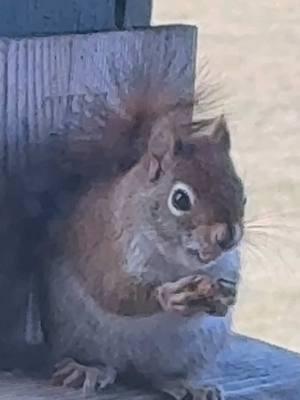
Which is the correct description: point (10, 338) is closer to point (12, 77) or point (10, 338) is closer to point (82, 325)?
point (82, 325)

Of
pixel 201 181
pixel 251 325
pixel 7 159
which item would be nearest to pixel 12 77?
pixel 7 159

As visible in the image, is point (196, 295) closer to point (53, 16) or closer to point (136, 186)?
point (136, 186)

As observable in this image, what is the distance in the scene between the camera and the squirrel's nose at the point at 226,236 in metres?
0.94

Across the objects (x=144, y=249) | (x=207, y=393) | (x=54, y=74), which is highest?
(x=54, y=74)

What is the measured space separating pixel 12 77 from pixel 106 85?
74 millimetres

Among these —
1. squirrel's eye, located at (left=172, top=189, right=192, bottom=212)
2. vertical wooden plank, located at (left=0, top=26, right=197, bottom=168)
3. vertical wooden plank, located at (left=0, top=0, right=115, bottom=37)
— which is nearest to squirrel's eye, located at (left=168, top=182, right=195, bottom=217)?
squirrel's eye, located at (left=172, top=189, right=192, bottom=212)

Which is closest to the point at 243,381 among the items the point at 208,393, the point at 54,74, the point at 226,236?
the point at 208,393

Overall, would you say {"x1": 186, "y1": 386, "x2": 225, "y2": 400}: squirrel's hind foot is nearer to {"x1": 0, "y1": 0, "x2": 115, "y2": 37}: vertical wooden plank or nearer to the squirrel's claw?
the squirrel's claw

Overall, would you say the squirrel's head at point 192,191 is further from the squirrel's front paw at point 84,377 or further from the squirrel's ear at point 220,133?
the squirrel's front paw at point 84,377

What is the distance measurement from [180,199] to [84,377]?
0.50ft

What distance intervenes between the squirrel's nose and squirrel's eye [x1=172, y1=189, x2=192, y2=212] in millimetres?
28

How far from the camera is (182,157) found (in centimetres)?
96

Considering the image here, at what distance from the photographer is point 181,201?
3.11ft

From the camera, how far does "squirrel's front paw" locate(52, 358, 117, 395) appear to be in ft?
3.23
